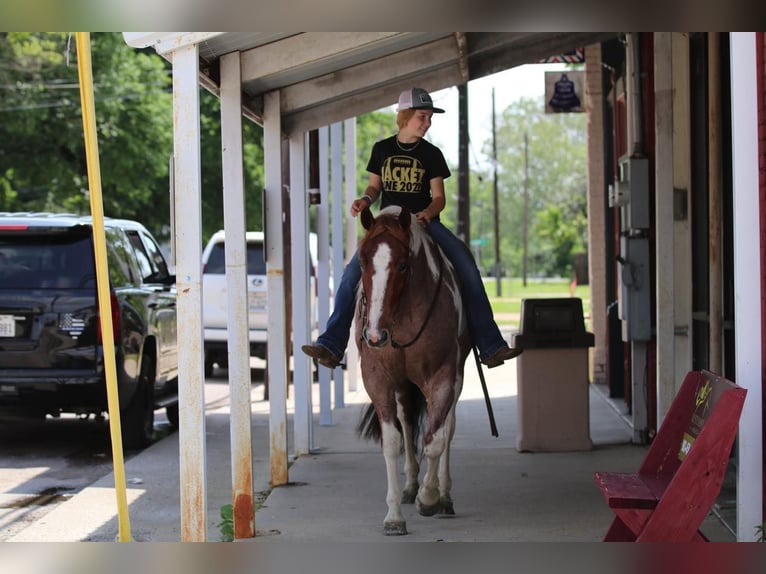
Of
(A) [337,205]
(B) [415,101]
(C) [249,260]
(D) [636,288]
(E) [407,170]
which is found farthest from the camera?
(C) [249,260]

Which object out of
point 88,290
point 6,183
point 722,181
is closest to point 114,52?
point 6,183

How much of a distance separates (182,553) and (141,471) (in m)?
4.23

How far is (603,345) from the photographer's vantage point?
702 inches

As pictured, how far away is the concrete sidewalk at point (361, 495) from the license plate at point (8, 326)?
5.38 feet

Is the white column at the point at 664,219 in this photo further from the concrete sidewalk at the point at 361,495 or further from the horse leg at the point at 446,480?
the horse leg at the point at 446,480

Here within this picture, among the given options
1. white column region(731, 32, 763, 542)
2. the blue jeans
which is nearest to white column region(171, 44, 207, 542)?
the blue jeans

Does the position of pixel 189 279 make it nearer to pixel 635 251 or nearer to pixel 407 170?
pixel 407 170

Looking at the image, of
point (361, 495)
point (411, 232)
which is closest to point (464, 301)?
point (411, 232)

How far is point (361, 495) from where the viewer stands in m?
9.73

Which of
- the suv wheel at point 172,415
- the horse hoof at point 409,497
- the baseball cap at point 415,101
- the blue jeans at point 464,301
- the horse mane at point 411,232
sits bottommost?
the suv wheel at point 172,415

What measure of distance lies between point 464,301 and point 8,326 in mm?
4769

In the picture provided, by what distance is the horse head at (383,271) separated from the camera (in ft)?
24.9

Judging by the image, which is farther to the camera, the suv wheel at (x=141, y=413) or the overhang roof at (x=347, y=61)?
the suv wheel at (x=141, y=413)

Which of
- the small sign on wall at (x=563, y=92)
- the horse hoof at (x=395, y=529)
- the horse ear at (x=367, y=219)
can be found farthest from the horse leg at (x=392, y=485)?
the small sign on wall at (x=563, y=92)
